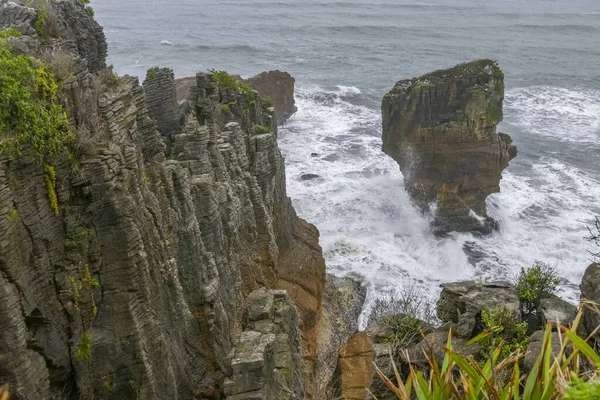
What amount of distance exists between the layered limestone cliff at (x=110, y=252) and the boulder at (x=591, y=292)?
353 inches

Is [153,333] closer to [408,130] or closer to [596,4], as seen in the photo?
[408,130]

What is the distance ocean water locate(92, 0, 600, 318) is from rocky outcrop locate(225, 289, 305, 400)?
72.9 ft

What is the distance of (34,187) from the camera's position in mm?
12453

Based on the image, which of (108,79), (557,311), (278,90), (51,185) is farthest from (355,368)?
(278,90)

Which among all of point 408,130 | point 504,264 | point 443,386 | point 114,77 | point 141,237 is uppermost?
point 114,77

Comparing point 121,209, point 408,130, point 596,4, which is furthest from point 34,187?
point 596,4

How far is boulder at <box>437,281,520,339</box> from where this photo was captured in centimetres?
1750

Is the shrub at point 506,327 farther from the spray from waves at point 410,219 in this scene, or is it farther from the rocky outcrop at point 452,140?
the rocky outcrop at point 452,140

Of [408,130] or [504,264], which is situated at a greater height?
[408,130]

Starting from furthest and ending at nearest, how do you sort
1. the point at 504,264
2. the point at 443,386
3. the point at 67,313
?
the point at 504,264, the point at 67,313, the point at 443,386

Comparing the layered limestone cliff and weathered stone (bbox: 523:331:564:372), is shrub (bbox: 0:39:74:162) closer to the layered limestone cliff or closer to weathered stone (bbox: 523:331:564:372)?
the layered limestone cliff

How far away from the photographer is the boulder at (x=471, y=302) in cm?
1750

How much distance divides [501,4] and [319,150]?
9961 centimetres

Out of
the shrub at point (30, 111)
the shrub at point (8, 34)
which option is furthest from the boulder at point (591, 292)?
the shrub at point (8, 34)
